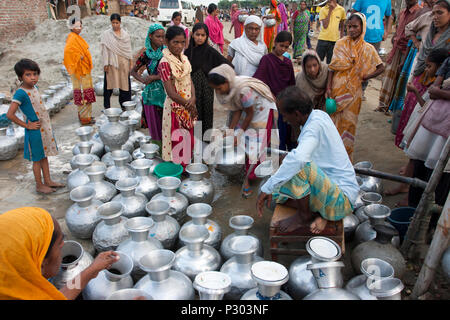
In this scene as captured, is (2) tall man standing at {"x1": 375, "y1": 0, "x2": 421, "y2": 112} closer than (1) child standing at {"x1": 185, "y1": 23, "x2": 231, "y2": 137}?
No

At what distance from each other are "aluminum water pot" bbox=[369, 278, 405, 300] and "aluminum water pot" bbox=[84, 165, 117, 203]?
2490mm

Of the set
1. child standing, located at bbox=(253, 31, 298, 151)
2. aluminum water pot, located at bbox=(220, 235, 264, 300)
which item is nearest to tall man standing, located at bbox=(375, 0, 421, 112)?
child standing, located at bbox=(253, 31, 298, 151)

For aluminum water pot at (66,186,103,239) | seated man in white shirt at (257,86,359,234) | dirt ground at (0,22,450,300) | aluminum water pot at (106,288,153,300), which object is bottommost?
dirt ground at (0,22,450,300)

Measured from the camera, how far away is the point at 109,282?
2.11 m

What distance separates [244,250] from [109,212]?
1.22 meters

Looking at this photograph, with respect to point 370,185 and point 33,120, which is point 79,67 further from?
point 370,185

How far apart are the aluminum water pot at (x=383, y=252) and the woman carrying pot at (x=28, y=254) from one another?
1.99m

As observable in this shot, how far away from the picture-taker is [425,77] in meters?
3.56

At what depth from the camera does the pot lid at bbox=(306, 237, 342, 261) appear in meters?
1.96

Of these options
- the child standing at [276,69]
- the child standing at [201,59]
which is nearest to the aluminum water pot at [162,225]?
the child standing at [201,59]

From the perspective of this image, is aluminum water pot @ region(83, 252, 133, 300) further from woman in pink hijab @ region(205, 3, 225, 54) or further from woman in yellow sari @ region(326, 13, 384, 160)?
woman in pink hijab @ region(205, 3, 225, 54)

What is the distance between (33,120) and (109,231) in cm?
184

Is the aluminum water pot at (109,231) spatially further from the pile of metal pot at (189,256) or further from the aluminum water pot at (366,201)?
the aluminum water pot at (366,201)

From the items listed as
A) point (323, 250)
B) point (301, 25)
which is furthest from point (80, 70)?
point (301, 25)
